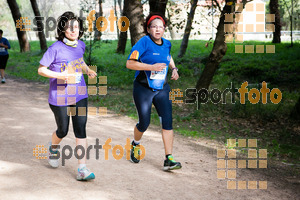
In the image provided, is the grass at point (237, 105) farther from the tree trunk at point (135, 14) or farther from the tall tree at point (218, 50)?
the tree trunk at point (135, 14)

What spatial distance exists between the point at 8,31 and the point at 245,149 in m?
63.5

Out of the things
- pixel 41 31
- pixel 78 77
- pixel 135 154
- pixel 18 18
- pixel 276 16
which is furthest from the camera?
pixel 18 18

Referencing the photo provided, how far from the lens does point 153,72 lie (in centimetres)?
495

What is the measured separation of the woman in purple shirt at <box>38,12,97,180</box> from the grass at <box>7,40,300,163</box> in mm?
3917

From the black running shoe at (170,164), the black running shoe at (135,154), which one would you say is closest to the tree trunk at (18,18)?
the black running shoe at (135,154)

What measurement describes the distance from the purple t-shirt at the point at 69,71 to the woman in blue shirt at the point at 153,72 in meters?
0.76

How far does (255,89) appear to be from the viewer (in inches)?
492

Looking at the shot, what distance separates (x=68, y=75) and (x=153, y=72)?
123cm

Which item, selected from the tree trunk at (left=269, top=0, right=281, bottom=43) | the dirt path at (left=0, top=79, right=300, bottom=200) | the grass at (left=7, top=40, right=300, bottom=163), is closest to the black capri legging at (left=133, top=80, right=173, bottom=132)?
the dirt path at (left=0, top=79, right=300, bottom=200)

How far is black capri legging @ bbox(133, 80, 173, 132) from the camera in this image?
16.5 ft

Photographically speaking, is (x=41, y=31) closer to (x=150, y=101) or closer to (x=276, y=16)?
(x=276, y=16)

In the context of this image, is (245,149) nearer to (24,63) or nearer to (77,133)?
(77,133)

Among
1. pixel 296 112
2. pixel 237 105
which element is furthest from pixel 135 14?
pixel 296 112

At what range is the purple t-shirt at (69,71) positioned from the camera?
4.32 metres
